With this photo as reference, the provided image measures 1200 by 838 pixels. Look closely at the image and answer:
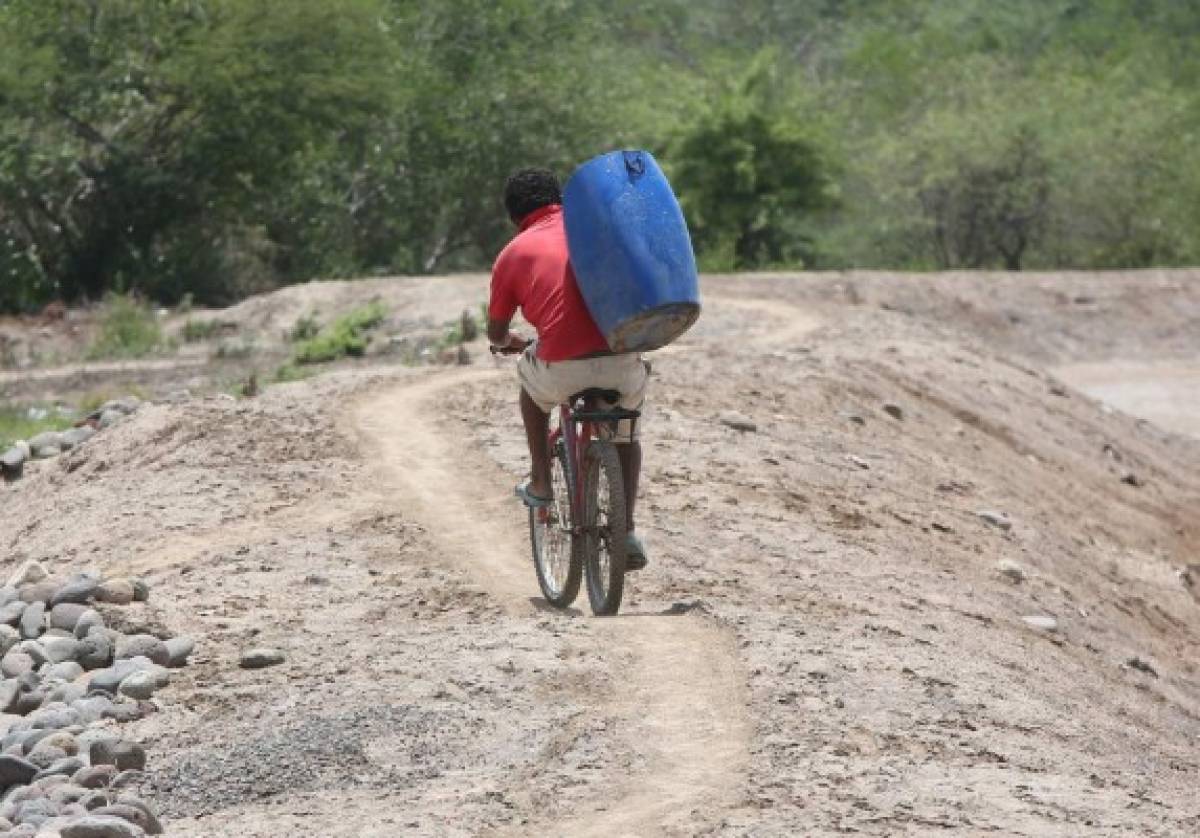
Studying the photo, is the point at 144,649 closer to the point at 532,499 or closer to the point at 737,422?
the point at 532,499

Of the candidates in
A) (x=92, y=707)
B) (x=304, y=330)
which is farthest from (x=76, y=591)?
(x=304, y=330)

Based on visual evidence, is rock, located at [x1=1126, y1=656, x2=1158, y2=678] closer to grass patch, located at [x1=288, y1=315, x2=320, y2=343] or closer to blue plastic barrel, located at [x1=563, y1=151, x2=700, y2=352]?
blue plastic barrel, located at [x1=563, y1=151, x2=700, y2=352]

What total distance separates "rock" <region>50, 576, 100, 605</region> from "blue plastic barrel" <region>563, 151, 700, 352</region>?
2.52 metres

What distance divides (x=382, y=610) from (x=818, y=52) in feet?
182

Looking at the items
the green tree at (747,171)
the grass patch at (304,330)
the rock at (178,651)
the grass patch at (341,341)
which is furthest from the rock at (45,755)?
the green tree at (747,171)

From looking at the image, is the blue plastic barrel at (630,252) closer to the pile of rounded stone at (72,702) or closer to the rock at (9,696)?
the pile of rounded stone at (72,702)

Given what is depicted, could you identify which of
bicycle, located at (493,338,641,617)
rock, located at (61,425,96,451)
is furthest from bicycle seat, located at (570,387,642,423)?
rock, located at (61,425,96,451)

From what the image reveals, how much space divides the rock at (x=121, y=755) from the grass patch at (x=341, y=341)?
12.8 metres

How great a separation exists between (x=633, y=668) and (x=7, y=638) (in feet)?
9.15

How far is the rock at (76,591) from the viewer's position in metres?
9.48

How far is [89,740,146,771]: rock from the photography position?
7301 mm

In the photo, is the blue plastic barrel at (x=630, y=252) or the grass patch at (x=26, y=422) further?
the grass patch at (x=26, y=422)

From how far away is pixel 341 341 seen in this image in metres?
20.3

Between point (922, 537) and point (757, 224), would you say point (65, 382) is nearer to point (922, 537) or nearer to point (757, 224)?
point (922, 537)
